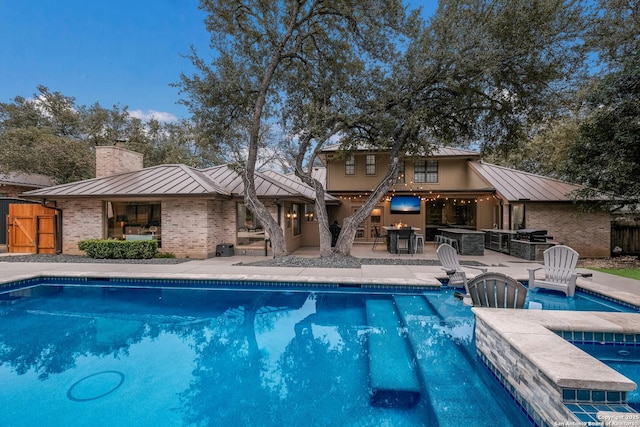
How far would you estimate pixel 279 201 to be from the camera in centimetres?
1361

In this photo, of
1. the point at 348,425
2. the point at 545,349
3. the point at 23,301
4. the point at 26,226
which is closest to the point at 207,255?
the point at 23,301

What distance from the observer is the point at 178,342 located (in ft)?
17.3

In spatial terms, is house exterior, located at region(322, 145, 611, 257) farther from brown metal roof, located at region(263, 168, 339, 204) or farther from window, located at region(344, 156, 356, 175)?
brown metal roof, located at region(263, 168, 339, 204)

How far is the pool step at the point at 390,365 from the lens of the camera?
11.8 feet

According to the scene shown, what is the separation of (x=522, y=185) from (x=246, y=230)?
13.4 meters

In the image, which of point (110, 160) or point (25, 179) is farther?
point (25, 179)

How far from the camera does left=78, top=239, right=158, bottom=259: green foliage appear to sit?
1183cm

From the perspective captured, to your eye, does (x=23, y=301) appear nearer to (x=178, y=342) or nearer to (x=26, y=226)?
(x=178, y=342)

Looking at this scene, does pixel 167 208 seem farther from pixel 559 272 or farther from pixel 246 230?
pixel 559 272

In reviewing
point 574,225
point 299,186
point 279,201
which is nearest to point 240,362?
point 279,201

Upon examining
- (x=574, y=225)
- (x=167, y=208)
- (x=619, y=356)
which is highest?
(x=167, y=208)

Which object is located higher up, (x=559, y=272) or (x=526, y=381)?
(x=559, y=272)

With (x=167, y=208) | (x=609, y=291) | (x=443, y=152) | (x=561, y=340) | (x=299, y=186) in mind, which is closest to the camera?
(x=561, y=340)

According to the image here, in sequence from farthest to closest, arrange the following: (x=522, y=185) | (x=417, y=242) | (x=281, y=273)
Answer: (x=522, y=185) → (x=417, y=242) → (x=281, y=273)
